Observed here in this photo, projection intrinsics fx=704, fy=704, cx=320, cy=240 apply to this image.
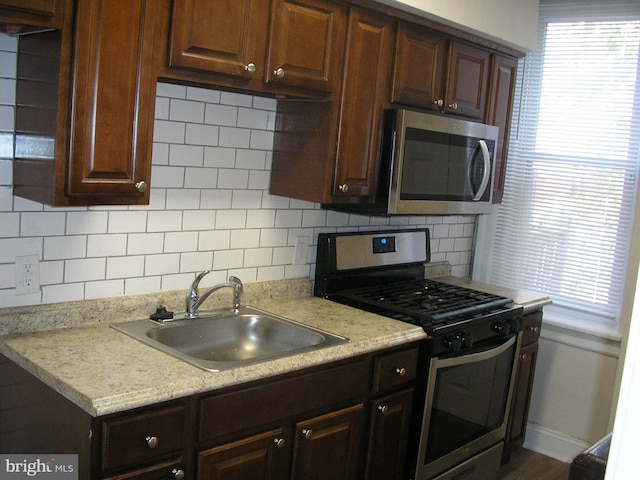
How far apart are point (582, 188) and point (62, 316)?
2852 millimetres

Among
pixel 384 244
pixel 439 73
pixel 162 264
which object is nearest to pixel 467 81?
pixel 439 73

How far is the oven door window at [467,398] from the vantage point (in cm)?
290

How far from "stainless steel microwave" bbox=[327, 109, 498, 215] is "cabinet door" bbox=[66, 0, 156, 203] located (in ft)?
3.73

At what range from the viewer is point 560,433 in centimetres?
400

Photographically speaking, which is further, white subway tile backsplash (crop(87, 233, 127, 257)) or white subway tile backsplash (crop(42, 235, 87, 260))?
white subway tile backsplash (crop(87, 233, 127, 257))

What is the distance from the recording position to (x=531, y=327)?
11.9 ft

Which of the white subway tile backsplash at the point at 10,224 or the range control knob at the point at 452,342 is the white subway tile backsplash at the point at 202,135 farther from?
the range control knob at the point at 452,342

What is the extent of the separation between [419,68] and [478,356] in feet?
4.14

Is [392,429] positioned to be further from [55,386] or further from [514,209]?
[514,209]

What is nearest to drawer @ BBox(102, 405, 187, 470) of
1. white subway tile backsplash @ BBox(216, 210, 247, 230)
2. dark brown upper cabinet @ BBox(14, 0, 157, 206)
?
dark brown upper cabinet @ BBox(14, 0, 157, 206)

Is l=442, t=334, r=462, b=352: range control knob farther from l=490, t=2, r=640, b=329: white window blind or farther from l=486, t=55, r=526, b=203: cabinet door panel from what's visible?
l=490, t=2, r=640, b=329: white window blind

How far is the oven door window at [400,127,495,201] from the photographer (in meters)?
2.97

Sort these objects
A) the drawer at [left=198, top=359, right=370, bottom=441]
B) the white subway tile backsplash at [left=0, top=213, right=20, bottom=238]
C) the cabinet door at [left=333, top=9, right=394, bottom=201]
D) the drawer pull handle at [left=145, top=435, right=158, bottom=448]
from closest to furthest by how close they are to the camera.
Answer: the drawer pull handle at [left=145, top=435, right=158, bottom=448]
the drawer at [left=198, top=359, right=370, bottom=441]
the white subway tile backsplash at [left=0, top=213, right=20, bottom=238]
the cabinet door at [left=333, top=9, right=394, bottom=201]

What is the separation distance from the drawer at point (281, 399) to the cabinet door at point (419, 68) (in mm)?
1175
